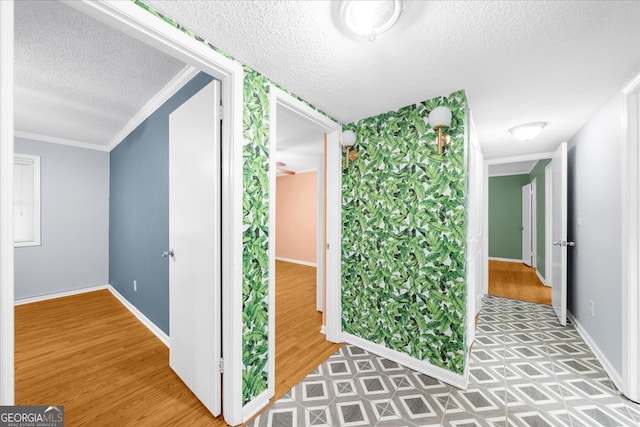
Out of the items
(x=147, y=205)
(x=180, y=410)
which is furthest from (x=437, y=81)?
(x=147, y=205)

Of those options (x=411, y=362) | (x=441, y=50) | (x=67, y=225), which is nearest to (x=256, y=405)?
(x=411, y=362)

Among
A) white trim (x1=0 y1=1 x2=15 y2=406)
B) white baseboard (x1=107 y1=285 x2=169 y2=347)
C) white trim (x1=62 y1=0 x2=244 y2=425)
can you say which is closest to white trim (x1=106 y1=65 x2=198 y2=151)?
white trim (x1=62 y1=0 x2=244 y2=425)

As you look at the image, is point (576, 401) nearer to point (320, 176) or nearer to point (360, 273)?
point (360, 273)

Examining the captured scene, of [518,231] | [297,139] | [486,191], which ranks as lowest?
[518,231]

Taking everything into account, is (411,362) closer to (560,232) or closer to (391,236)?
(391,236)

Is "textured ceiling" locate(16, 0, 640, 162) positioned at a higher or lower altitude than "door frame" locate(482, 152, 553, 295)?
higher

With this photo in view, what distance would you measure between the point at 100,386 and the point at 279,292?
2.35m

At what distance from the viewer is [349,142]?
2.30 meters

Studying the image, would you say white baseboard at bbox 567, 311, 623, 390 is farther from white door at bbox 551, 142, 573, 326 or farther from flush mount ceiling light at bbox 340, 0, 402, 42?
flush mount ceiling light at bbox 340, 0, 402, 42

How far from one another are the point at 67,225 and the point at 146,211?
220cm

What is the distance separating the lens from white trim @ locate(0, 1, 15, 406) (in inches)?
28.3

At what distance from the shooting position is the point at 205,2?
1.07m

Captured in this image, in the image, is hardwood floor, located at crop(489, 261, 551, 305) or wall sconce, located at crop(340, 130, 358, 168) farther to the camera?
hardwood floor, located at crop(489, 261, 551, 305)

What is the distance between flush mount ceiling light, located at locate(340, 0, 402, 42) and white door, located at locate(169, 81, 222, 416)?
0.83m
